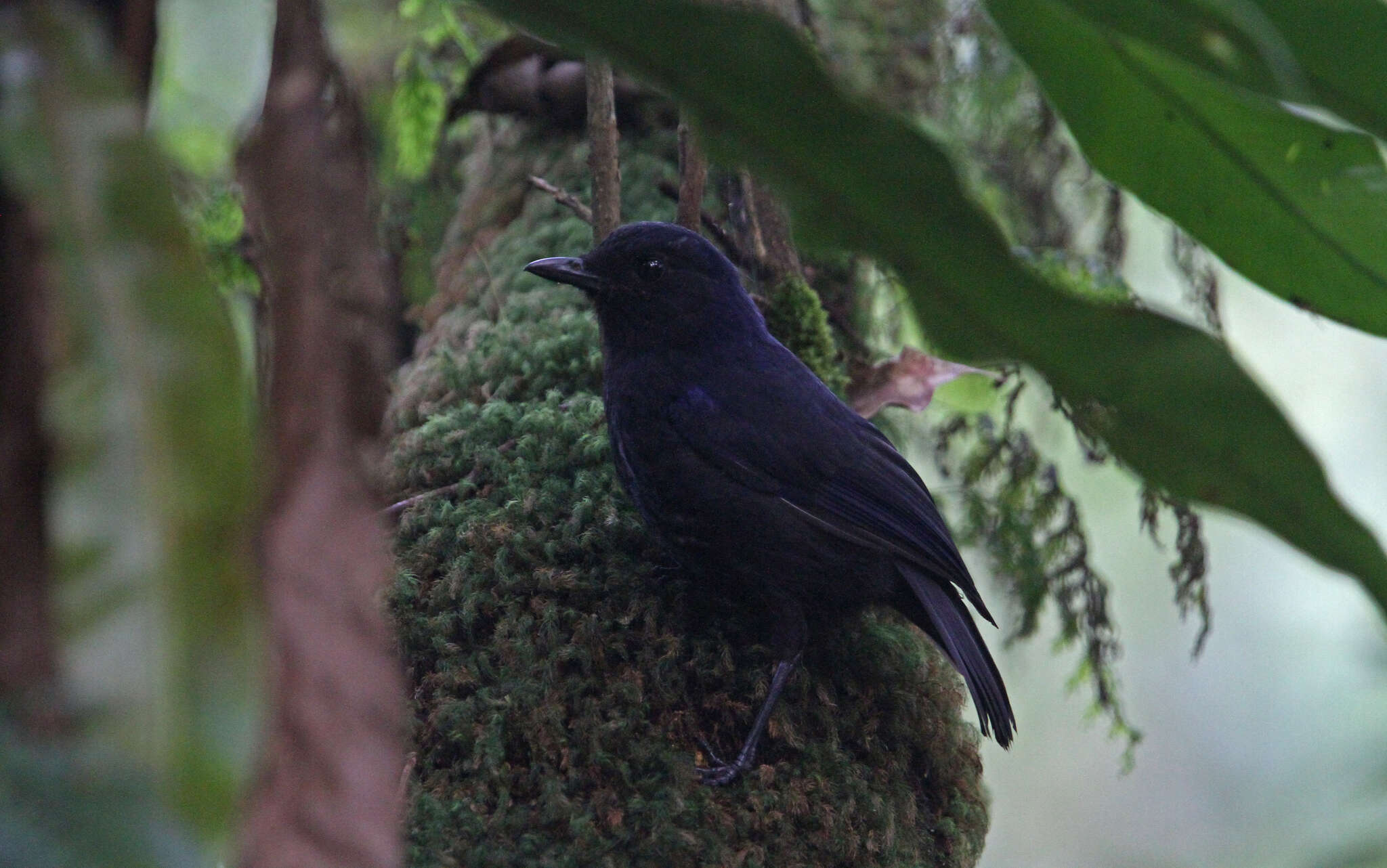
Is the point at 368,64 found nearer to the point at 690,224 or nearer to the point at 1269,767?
the point at 690,224

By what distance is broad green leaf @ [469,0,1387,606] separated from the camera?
3.97ft

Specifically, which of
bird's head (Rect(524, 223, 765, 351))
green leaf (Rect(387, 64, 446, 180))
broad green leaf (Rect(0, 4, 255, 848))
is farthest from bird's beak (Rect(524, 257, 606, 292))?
broad green leaf (Rect(0, 4, 255, 848))

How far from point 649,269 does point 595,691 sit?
1.18 metres

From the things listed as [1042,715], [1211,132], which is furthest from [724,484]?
[1042,715]

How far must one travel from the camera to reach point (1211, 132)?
68.6 inches

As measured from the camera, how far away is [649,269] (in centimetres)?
304

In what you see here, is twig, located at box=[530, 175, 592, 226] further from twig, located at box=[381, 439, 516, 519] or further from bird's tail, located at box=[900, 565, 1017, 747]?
bird's tail, located at box=[900, 565, 1017, 747]

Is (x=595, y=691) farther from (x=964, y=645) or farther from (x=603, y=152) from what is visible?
(x=603, y=152)

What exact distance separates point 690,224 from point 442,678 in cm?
151

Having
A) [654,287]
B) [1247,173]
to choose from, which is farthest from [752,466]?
[1247,173]

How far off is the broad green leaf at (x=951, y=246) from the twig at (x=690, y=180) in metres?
1.82

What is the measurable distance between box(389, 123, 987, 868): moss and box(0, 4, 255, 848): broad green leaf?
1.05 meters

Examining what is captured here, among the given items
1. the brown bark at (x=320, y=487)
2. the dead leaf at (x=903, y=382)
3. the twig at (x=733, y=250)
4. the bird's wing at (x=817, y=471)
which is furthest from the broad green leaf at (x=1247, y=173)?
the twig at (x=733, y=250)

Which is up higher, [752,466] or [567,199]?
[567,199]
